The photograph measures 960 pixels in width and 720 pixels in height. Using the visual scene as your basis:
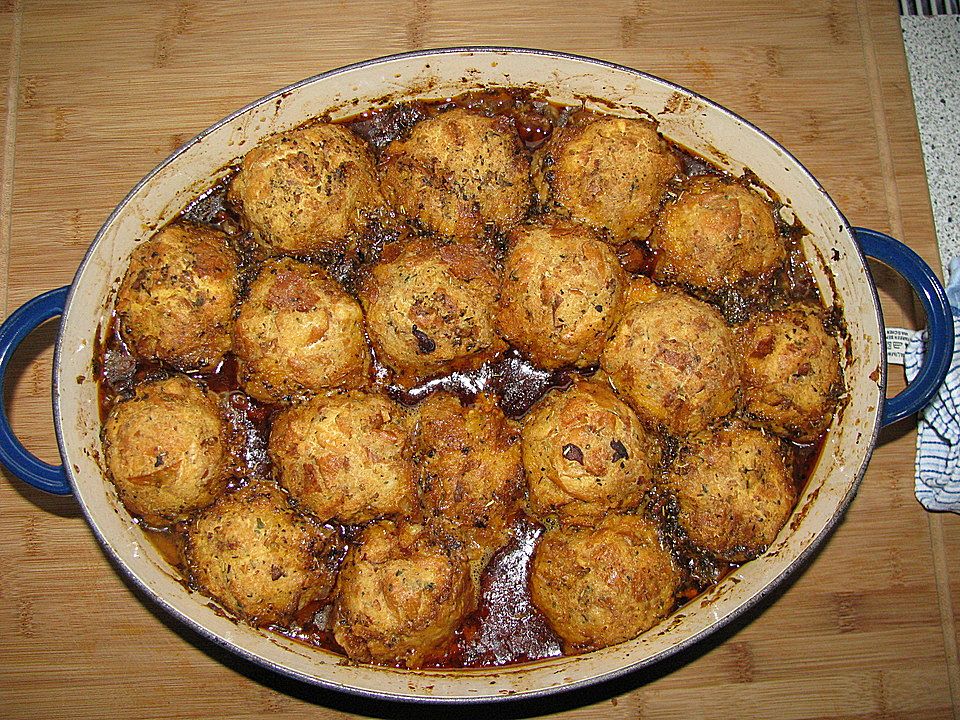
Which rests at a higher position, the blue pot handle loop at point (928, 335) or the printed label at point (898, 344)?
the blue pot handle loop at point (928, 335)

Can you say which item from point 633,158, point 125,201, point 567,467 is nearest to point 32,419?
point 125,201

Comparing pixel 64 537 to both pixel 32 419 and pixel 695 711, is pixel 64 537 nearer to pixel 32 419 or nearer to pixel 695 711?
pixel 32 419

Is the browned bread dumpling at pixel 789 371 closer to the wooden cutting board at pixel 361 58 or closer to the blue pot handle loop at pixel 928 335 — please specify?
the blue pot handle loop at pixel 928 335

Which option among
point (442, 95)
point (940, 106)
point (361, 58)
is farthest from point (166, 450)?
point (940, 106)

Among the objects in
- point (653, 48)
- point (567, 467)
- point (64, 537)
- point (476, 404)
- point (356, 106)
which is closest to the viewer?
point (567, 467)

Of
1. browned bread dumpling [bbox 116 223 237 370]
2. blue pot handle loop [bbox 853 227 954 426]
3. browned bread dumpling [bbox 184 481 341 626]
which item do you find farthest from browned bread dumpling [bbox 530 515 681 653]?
browned bread dumpling [bbox 116 223 237 370]

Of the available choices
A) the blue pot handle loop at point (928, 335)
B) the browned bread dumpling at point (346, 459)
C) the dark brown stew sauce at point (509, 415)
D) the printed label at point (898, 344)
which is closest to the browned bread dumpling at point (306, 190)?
the dark brown stew sauce at point (509, 415)

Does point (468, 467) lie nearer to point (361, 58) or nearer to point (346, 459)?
point (346, 459)
